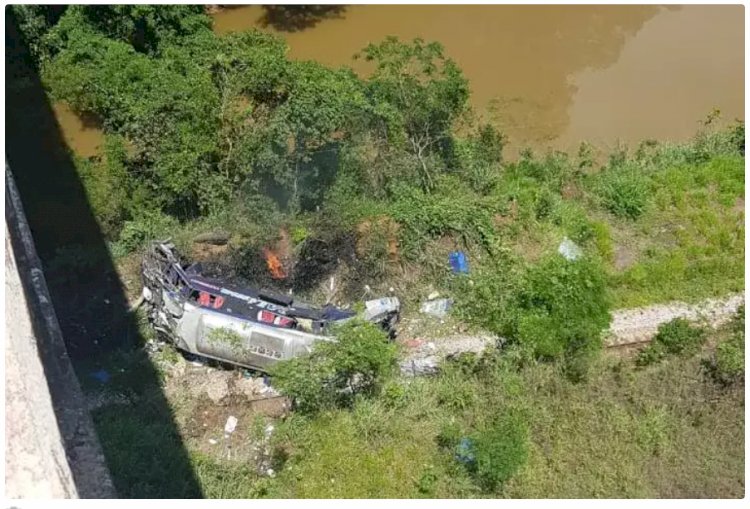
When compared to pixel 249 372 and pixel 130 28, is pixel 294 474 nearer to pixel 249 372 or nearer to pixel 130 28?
pixel 249 372

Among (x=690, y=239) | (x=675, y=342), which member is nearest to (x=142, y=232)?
(x=675, y=342)

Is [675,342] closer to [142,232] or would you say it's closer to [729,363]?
[729,363]

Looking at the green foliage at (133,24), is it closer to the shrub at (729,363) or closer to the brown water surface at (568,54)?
the brown water surface at (568,54)

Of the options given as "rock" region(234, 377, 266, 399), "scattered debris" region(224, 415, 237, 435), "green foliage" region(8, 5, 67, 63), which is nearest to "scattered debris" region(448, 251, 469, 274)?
"rock" region(234, 377, 266, 399)

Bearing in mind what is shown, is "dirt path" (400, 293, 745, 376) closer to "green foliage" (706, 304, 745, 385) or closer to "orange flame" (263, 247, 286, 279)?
"green foliage" (706, 304, 745, 385)

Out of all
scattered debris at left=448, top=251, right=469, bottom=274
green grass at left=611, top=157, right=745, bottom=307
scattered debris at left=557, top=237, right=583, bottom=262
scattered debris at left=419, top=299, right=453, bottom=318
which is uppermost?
green grass at left=611, top=157, right=745, bottom=307

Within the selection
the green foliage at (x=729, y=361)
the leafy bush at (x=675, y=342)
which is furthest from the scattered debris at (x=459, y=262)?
the green foliage at (x=729, y=361)

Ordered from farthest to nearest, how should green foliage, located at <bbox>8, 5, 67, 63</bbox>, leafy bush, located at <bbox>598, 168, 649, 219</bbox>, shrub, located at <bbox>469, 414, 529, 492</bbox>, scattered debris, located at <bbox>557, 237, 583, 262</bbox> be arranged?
green foliage, located at <bbox>8, 5, 67, 63</bbox>
leafy bush, located at <bbox>598, 168, 649, 219</bbox>
scattered debris, located at <bbox>557, 237, 583, 262</bbox>
shrub, located at <bbox>469, 414, 529, 492</bbox>

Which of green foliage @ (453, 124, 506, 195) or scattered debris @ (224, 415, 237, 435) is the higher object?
green foliage @ (453, 124, 506, 195)
